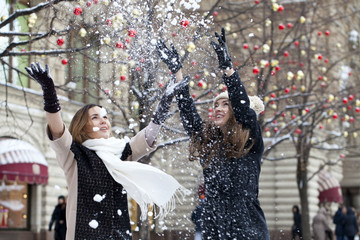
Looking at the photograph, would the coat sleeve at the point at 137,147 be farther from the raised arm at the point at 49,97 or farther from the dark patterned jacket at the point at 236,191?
the raised arm at the point at 49,97

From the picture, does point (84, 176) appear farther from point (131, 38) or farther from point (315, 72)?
point (315, 72)

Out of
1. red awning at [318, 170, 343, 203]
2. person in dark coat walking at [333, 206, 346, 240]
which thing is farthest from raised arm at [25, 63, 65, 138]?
red awning at [318, 170, 343, 203]

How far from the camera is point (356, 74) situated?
25.8m

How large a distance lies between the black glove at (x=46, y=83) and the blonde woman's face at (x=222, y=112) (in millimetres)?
1194

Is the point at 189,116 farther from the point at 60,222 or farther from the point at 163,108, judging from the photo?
the point at 60,222

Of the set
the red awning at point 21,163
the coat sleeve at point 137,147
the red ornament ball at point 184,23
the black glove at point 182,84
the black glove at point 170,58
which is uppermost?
the red ornament ball at point 184,23

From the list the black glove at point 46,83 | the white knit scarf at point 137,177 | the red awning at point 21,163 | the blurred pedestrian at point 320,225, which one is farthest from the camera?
the blurred pedestrian at point 320,225

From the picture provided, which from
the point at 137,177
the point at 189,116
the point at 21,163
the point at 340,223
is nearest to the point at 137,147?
the point at 137,177

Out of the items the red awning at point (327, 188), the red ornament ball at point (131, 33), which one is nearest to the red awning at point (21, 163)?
the red ornament ball at point (131, 33)

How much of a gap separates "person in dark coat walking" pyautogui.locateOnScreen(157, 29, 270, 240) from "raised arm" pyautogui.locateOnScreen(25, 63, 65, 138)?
3.09 ft

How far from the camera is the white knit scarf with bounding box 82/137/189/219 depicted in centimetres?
434

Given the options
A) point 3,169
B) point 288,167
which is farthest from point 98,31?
point 288,167

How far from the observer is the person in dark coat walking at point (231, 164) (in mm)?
4371

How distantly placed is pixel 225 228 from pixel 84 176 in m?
1.01
